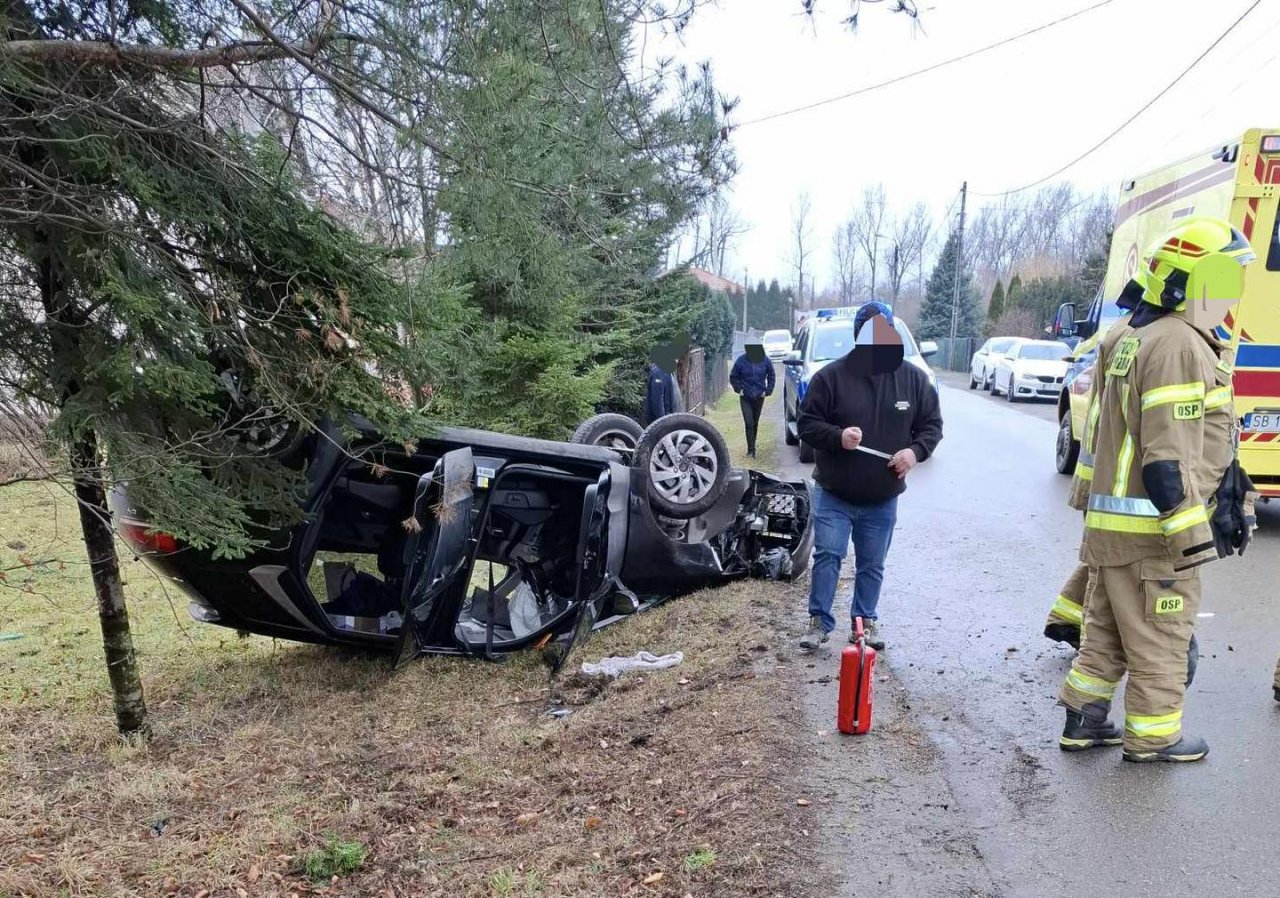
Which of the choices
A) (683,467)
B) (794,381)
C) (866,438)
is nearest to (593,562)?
(683,467)

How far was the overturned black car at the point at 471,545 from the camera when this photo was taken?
4.43m

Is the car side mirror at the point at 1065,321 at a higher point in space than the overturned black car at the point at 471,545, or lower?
higher

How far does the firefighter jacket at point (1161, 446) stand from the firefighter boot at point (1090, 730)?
57cm

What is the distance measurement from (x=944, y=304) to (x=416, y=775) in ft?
175

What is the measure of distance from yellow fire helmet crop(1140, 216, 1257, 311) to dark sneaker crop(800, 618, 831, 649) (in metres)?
2.30

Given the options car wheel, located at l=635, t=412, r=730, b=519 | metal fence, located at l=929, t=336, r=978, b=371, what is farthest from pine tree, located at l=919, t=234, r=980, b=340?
car wheel, located at l=635, t=412, r=730, b=519

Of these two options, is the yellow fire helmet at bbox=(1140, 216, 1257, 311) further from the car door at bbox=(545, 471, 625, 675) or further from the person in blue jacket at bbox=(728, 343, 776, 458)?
the person in blue jacket at bbox=(728, 343, 776, 458)

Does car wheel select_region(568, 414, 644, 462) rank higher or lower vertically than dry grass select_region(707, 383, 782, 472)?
higher

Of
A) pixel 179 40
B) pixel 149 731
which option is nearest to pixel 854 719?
pixel 149 731

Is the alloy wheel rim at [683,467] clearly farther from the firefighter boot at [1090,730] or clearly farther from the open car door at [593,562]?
the firefighter boot at [1090,730]

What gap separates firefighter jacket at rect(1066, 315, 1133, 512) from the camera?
3606 millimetres

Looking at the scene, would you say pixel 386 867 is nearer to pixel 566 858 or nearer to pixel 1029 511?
pixel 566 858

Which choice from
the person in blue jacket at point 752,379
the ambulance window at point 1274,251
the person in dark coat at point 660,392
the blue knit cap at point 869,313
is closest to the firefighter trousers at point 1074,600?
the blue knit cap at point 869,313

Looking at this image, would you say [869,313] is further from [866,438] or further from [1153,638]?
[1153,638]
